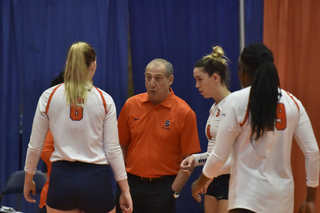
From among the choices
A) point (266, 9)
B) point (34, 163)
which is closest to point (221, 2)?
point (266, 9)

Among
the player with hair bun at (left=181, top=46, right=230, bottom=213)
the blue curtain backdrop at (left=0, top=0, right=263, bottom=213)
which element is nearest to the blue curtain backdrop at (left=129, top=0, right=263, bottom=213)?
the blue curtain backdrop at (left=0, top=0, right=263, bottom=213)

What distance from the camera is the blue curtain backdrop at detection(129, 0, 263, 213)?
12.4ft

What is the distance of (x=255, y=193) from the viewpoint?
1646mm

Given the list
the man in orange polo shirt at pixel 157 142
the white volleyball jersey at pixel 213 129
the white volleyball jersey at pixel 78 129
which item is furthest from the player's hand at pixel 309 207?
the white volleyball jersey at pixel 78 129

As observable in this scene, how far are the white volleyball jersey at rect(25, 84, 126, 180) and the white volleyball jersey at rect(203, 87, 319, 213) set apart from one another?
0.69 metres

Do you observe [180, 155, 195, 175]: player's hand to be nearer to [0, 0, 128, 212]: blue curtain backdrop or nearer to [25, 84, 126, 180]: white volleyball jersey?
[25, 84, 126, 180]: white volleyball jersey

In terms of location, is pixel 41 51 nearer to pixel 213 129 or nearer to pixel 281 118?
pixel 213 129

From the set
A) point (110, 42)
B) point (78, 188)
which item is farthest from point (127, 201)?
point (110, 42)

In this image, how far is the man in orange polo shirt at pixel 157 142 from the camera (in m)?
2.64

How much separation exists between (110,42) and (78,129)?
2115 millimetres

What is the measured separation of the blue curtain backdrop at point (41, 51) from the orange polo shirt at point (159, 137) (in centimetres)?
115

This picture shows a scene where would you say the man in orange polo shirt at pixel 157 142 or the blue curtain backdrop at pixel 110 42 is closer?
the man in orange polo shirt at pixel 157 142

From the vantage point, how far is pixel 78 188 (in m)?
1.87

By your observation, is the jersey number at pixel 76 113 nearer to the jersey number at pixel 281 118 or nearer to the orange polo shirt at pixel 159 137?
the orange polo shirt at pixel 159 137
